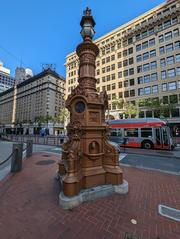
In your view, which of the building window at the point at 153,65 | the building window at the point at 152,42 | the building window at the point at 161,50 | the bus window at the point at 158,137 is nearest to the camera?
the bus window at the point at 158,137

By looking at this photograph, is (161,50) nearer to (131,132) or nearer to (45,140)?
(131,132)

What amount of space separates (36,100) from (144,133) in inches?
2533

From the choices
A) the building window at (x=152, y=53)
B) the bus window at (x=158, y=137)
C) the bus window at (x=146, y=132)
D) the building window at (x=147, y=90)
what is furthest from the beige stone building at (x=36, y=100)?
the bus window at (x=158, y=137)

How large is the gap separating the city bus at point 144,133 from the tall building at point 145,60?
54.9 ft

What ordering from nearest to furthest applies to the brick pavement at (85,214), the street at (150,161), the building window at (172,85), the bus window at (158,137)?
the brick pavement at (85,214) → the street at (150,161) → the bus window at (158,137) → the building window at (172,85)

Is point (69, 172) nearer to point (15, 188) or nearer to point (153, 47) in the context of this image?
point (15, 188)

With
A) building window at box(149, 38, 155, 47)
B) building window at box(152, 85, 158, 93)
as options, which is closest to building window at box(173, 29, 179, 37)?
building window at box(149, 38, 155, 47)

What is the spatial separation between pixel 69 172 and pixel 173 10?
46.5 metres

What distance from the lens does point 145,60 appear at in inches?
1399

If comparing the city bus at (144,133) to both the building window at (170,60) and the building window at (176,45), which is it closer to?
the building window at (170,60)

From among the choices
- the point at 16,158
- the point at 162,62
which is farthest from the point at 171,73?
the point at 16,158

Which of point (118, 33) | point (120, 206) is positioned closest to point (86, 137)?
point (120, 206)

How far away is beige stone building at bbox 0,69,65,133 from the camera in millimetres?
63812

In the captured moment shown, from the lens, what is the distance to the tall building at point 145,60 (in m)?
31.6
